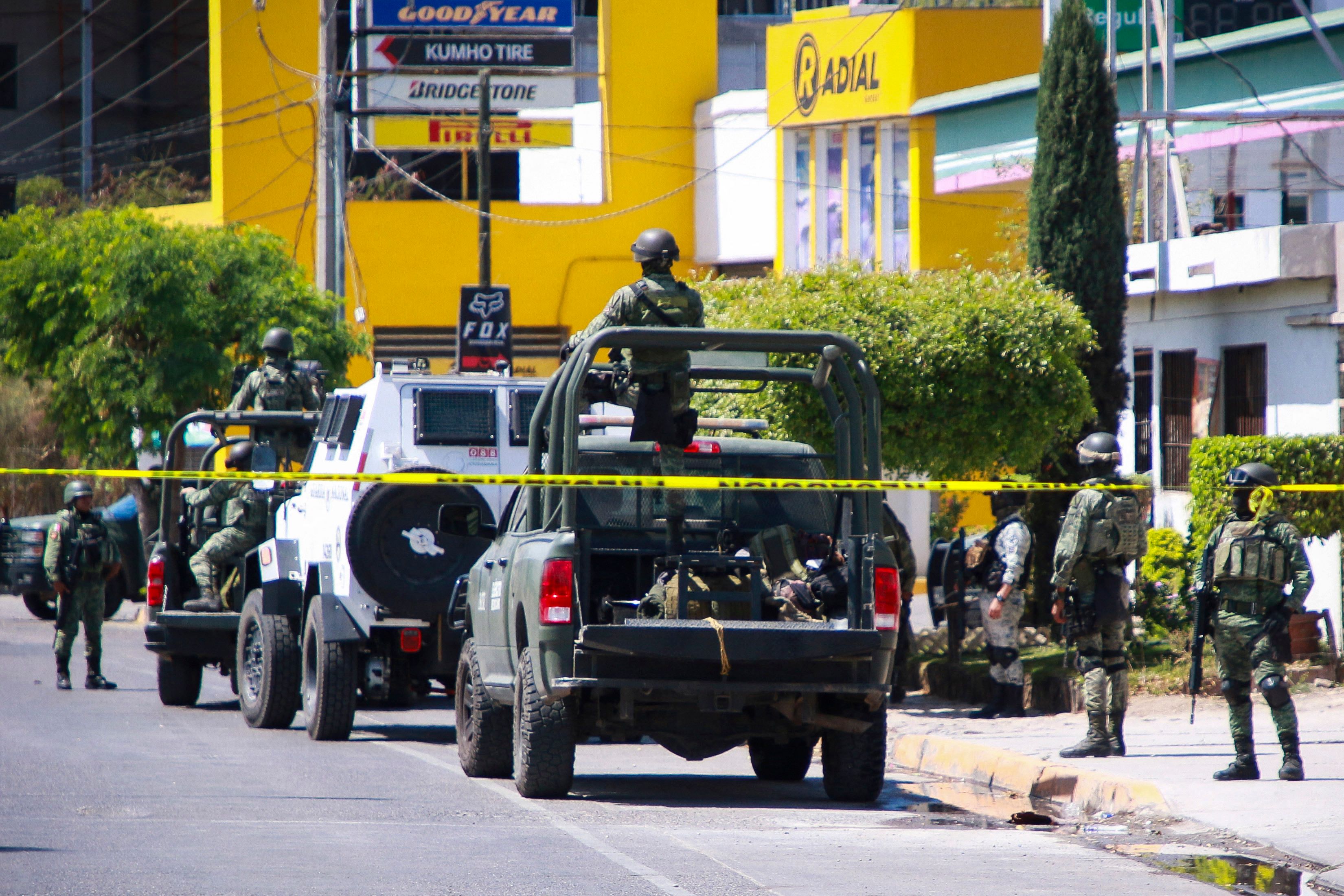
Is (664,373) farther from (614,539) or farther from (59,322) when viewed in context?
(59,322)

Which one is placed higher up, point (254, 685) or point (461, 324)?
point (461, 324)

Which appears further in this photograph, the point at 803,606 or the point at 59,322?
the point at 59,322

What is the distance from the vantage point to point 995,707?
13406 mm

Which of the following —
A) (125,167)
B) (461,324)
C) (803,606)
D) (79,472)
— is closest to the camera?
(803,606)

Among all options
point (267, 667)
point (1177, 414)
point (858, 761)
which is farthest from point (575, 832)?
point (1177, 414)

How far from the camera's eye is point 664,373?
9.65 meters

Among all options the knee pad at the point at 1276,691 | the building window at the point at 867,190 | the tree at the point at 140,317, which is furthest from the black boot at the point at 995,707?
the building window at the point at 867,190

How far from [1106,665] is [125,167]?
4278 centimetres

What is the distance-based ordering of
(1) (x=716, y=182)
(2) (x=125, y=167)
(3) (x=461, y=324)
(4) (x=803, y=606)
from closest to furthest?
1. (4) (x=803, y=606)
2. (3) (x=461, y=324)
3. (1) (x=716, y=182)
4. (2) (x=125, y=167)

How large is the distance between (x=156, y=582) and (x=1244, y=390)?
10478 mm

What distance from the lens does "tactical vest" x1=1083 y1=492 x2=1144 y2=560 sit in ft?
35.1

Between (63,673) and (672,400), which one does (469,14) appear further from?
(672,400)

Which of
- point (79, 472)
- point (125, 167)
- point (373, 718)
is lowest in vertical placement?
point (373, 718)

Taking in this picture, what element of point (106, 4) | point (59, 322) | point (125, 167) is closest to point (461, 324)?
point (59, 322)
